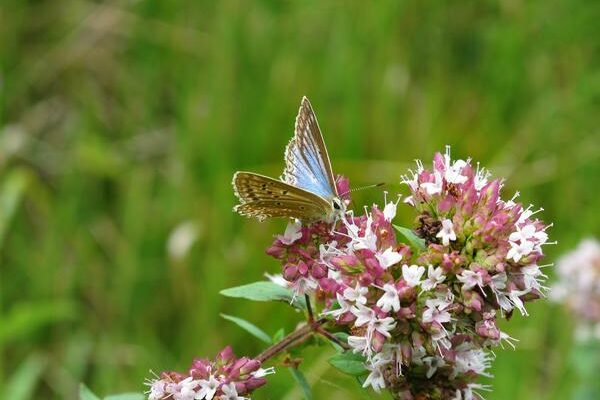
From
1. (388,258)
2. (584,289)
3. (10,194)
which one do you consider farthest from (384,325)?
(10,194)

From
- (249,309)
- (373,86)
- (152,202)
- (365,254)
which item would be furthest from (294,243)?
(373,86)

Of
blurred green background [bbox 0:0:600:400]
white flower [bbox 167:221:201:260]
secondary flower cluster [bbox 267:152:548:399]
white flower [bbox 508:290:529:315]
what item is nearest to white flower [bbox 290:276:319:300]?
secondary flower cluster [bbox 267:152:548:399]

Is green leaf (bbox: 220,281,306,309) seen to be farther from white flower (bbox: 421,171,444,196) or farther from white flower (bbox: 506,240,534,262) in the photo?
white flower (bbox: 506,240,534,262)

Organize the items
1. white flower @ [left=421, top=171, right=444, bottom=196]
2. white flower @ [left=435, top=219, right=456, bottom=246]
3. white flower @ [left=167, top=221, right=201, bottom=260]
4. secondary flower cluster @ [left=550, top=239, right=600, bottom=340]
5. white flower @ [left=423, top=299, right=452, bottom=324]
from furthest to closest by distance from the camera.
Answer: white flower @ [left=167, top=221, right=201, bottom=260], secondary flower cluster @ [left=550, top=239, right=600, bottom=340], white flower @ [left=421, top=171, right=444, bottom=196], white flower @ [left=435, top=219, right=456, bottom=246], white flower @ [left=423, top=299, right=452, bottom=324]

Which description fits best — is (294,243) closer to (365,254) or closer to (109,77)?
(365,254)

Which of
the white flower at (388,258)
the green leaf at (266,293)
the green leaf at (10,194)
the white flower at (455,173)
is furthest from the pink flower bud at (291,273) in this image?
the green leaf at (10,194)
